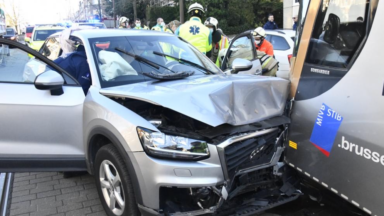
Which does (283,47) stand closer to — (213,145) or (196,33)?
(196,33)

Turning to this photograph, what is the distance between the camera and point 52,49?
5332 millimetres

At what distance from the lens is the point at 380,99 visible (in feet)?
7.47

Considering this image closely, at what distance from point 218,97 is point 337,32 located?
111cm

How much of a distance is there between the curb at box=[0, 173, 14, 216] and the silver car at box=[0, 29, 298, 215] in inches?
17.4

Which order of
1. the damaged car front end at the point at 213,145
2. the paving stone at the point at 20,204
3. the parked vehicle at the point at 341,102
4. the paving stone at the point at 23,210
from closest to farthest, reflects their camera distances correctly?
the parked vehicle at the point at 341,102 < the damaged car front end at the point at 213,145 < the paving stone at the point at 23,210 < the paving stone at the point at 20,204

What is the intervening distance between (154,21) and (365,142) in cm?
3390

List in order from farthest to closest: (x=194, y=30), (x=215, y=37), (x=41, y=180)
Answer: (x=215, y=37) < (x=194, y=30) < (x=41, y=180)

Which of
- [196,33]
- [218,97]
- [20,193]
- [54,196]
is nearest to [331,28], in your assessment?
[218,97]

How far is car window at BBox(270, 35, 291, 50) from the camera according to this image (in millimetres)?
8654

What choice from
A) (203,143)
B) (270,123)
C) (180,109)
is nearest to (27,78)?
(180,109)

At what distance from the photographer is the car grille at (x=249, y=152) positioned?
103 inches

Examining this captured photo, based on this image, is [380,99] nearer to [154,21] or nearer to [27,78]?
[27,78]

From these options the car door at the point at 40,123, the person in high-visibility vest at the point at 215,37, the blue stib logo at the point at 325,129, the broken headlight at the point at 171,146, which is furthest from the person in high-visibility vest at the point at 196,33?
the broken headlight at the point at 171,146

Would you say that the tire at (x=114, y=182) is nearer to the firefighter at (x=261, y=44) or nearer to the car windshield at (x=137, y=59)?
the car windshield at (x=137, y=59)
